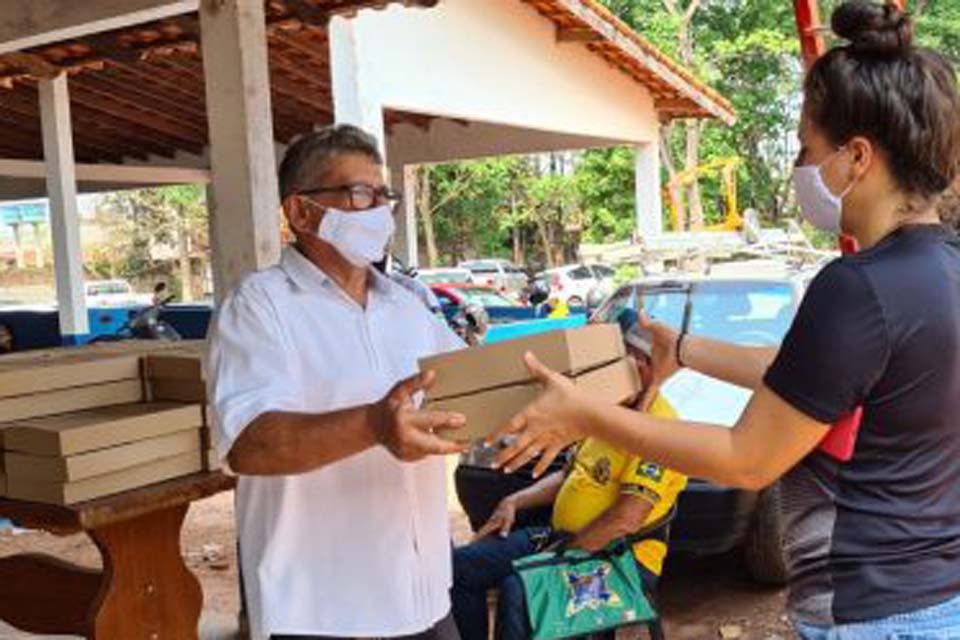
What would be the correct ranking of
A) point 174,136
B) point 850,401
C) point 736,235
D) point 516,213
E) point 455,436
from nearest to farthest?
point 850,401 → point 455,436 → point 736,235 → point 174,136 → point 516,213

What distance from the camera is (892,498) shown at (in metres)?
1.51

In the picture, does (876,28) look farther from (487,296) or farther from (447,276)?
(447,276)

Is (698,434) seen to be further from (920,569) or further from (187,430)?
(187,430)

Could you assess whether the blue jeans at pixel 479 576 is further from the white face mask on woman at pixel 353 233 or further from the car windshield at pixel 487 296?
the car windshield at pixel 487 296

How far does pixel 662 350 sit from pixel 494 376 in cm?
61

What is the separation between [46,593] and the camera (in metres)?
3.32

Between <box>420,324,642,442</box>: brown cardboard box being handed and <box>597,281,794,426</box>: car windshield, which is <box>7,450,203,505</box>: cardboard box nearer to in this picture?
<box>420,324,642,442</box>: brown cardboard box being handed

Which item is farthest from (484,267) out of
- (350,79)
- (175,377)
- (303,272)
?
(303,272)

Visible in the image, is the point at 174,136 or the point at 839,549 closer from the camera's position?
the point at 839,549

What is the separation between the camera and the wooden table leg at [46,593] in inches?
127

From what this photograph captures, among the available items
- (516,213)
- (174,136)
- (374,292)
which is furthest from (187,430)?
(516,213)

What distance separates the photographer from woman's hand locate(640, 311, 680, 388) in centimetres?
217

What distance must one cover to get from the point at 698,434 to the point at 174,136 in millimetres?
12682

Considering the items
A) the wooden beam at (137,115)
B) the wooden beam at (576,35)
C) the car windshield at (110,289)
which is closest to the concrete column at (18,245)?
the car windshield at (110,289)
